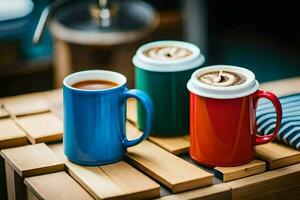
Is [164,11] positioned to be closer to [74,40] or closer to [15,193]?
[74,40]

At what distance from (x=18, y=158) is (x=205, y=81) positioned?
0.36m

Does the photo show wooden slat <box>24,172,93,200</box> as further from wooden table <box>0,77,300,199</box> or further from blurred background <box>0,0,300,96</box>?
blurred background <box>0,0,300,96</box>

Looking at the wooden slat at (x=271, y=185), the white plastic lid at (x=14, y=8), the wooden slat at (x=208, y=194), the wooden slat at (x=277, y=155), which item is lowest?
the white plastic lid at (x=14, y=8)

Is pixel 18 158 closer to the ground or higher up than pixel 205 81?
closer to the ground

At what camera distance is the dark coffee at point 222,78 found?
1216 mm

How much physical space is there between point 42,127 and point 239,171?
16.3 inches

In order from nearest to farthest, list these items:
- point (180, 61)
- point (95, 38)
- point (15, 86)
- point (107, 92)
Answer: point (107, 92) → point (180, 61) → point (95, 38) → point (15, 86)

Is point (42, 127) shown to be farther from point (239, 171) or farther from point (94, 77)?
point (239, 171)

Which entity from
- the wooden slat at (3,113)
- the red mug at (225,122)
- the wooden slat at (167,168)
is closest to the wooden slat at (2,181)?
the wooden slat at (3,113)

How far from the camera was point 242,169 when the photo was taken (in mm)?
1209

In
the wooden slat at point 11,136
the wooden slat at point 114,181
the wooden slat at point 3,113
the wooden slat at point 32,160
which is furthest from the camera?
the wooden slat at point 3,113

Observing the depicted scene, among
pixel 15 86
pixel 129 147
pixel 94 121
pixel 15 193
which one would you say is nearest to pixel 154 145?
pixel 129 147

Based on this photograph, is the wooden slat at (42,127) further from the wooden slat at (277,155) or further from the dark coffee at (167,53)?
the wooden slat at (277,155)

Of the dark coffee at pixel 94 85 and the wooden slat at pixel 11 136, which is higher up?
the dark coffee at pixel 94 85
